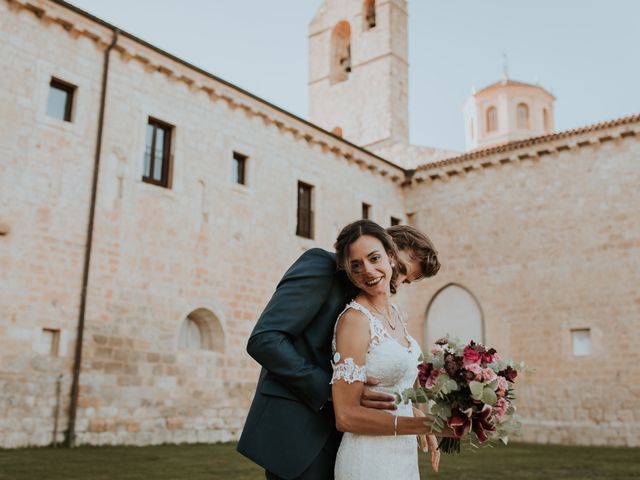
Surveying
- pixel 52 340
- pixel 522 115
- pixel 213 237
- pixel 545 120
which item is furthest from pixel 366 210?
pixel 545 120

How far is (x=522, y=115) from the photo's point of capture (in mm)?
39250

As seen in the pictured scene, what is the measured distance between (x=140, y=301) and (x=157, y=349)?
1053 mm

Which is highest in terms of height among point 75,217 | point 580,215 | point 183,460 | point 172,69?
point 172,69

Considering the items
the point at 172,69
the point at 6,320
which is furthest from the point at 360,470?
the point at 172,69

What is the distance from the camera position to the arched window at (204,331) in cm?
1405

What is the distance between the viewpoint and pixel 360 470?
2.44m

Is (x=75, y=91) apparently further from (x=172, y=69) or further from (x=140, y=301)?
(x=140, y=301)

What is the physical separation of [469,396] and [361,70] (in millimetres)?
27982

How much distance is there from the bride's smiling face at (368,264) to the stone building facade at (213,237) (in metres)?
9.82

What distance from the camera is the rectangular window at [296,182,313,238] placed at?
17422mm

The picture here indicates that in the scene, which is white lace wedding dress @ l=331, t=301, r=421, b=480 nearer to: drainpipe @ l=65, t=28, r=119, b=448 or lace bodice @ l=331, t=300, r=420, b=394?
lace bodice @ l=331, t=300, r=420, b=394

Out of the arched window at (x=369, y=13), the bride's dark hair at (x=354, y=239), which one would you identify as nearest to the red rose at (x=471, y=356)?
the bride's dark hair at (x=354, y=239)

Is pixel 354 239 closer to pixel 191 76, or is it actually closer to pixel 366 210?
pixel 191 76

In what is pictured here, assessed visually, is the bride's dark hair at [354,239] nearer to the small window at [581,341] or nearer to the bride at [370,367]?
the bride at [370,367]
